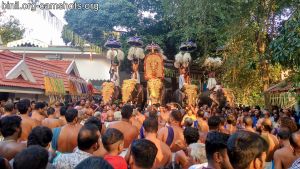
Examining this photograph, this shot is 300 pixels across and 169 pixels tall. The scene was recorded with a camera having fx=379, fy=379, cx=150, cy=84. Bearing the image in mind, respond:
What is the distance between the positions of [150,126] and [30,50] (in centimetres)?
2229

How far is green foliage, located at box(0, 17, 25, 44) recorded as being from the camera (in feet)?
116

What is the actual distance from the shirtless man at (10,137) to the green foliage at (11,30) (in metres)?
32.6

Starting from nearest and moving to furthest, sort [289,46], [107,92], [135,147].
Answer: [135,147] < [289,46] < [107,92]

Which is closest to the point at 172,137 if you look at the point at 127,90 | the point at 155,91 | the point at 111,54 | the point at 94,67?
the point at 155,91

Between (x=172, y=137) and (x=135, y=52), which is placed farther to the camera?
(x=135, y=52)

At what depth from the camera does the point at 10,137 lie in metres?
4.56

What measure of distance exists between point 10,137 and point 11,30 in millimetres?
34698

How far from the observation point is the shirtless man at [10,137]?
4.35 meters

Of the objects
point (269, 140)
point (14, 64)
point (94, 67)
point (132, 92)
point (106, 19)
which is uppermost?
point (106, 19)

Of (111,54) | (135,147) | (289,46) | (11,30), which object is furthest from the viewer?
(11,30)

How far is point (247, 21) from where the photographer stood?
50.7 feet

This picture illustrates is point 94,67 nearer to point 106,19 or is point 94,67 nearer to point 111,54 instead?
point 106,19

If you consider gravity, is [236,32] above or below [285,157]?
above

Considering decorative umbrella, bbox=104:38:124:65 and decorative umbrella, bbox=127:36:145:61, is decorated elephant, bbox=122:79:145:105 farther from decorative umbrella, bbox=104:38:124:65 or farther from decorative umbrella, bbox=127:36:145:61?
decorative umbrella, bbox=104:38:124:65
